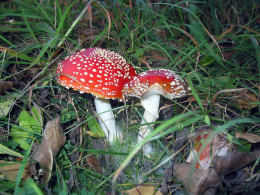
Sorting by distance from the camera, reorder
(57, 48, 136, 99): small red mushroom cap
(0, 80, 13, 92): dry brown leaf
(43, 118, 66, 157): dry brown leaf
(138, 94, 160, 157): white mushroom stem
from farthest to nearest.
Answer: (0, 80, 13, 92): dry brown leaf, (138, 94, 160, 157): white mushroom stem, (57, 48, 136, 99): small red mushroom cap, (43, 118, 66, 157): dry brown leaf

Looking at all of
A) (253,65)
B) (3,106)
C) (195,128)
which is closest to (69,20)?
(3,106)

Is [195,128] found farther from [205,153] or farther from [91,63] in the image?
[91,63]

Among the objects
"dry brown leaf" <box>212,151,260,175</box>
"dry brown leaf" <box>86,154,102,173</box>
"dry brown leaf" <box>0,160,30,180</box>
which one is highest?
"dry brown leaf" <box>212,151,260,175</box>

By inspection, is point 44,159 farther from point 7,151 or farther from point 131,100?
point 131,100

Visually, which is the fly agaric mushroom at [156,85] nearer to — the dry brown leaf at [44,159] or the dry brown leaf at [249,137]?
the dry brown leaf at [249,137]

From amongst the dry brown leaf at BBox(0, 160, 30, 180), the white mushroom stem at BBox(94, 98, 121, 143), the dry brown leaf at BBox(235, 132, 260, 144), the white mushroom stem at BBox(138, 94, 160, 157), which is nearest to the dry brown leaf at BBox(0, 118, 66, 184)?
the dry brown leaf at BBox(0, 160, 30, 180)

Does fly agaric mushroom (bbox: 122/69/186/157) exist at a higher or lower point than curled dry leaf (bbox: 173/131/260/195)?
higher

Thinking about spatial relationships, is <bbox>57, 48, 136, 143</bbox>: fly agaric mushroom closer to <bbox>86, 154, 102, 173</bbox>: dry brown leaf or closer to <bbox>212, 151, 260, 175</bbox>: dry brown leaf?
<bbox>86, 154, 102, 173</bbox>: dry brown leaf
